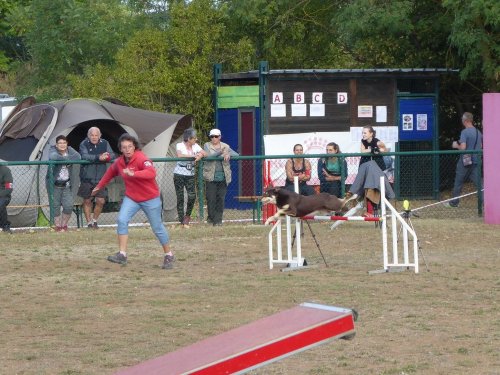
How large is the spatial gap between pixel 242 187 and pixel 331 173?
1829 millimetres

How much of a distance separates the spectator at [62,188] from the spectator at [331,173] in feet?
13.6

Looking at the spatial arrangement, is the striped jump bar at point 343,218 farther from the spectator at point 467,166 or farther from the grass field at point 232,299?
the spectator at point 467,166

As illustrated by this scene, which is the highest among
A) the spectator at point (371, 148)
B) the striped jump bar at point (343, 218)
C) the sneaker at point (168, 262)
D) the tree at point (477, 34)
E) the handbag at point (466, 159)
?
the tree at point (477, 34)

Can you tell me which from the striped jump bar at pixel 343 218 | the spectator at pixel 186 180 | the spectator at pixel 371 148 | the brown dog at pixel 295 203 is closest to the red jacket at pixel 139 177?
the brown dog at pixel 295 203

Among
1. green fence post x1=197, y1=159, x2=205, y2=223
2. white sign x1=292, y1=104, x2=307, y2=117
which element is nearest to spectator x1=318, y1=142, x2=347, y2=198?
green fence post x1=197, y1=159, x2=205, y2=223

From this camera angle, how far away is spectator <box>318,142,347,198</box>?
20078mm

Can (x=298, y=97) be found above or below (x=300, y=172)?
above

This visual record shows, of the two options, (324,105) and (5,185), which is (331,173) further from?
(5,185)

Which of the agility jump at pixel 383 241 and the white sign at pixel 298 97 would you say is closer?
the agility jump at pixel 383 241

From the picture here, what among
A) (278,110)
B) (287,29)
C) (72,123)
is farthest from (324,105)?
(72,123)

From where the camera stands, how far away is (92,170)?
63.2 feet

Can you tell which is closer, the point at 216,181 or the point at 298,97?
the point at 216,181

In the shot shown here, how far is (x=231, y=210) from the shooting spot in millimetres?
21219

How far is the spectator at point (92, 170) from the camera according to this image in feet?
63.0
